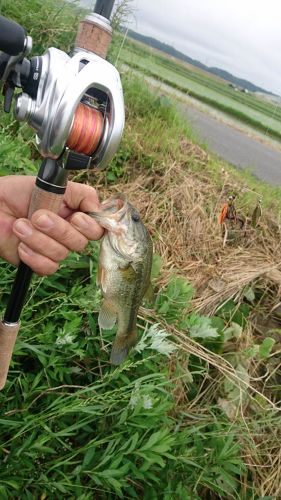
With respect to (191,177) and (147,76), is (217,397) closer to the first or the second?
(191,177)

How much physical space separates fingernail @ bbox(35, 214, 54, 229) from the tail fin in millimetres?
655

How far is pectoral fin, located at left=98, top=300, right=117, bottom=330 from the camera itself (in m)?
1.71

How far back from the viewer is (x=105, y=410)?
7.32 ft

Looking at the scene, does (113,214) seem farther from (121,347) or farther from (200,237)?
(200,237)

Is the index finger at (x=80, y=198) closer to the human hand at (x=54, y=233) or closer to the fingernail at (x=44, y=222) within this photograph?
the human hand at (x=54, y=233)

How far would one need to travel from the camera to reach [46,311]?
2.36m

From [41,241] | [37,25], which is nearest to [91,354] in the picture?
[41,241]

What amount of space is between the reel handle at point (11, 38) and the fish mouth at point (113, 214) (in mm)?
575

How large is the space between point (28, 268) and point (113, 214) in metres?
0.33

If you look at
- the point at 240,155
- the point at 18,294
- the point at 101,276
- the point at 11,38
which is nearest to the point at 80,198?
the point at 101,276

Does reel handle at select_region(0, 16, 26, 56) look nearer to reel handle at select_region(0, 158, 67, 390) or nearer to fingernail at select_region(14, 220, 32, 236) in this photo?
reel handle at select_region(0, 158, 67, 390)

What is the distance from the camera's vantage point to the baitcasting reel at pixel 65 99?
106 cm

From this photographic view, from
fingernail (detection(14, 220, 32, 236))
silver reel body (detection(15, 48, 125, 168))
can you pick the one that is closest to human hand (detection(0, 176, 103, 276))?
fingernail (detection(14, 220, 32, 236))

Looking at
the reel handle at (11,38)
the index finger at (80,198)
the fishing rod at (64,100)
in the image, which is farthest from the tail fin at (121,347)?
the reel handle at (11,38)
